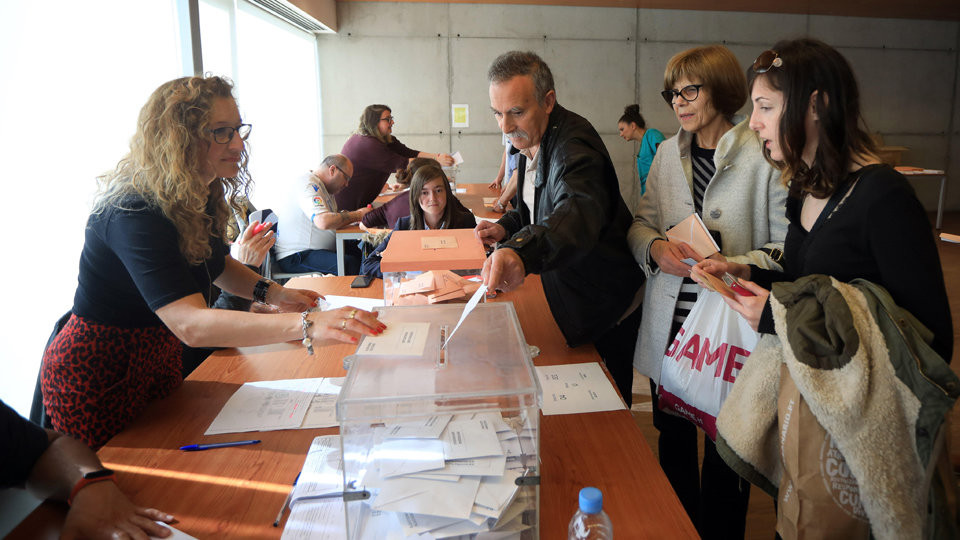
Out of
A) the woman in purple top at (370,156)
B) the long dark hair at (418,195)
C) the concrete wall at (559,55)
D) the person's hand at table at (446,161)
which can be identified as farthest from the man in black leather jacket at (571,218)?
the concrete wall at (559,55)

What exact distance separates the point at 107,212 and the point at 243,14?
437 cm

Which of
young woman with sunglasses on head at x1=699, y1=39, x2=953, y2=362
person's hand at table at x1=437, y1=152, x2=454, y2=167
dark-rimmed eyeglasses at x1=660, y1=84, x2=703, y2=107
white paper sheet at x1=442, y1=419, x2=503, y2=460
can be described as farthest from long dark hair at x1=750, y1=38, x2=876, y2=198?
person's hand at table at x1=437, y1=152, x2=454, y2=167

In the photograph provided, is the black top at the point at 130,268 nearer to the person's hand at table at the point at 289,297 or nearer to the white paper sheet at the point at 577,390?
the person's hand at table at the point at 289,297

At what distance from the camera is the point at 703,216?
1.76m

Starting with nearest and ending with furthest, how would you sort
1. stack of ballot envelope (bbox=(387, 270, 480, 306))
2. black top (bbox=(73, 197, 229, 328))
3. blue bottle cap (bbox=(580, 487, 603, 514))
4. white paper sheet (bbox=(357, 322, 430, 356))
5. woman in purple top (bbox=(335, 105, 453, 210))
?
blue bottle cap (bbox=(580, 487, 603, 514)) → white paper sheet (bbox=(357, 322, 430, 356)) → black top (bbox=(73, 197, 229, 328)) → stack of ballot envelope (bbox=(387, 270, 480, 306)) → woman in purple top (bbox=(335, 105, 453, 210))

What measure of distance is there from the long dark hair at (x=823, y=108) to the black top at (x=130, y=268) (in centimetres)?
142

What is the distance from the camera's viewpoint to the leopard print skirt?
1.46 m

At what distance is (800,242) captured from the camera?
4.63ft

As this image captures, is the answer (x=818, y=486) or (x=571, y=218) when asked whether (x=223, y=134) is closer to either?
(x=571, y=218)

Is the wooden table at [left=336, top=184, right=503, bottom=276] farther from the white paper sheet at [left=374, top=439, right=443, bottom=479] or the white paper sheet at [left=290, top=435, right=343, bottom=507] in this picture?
the white paper sheet at [left=374, top=439, right=443, bottom=479]

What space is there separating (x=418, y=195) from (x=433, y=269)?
73.1 inches

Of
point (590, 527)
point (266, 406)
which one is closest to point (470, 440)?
point (590, 527)

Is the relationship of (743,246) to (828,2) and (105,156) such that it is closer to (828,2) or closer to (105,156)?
(105,156)

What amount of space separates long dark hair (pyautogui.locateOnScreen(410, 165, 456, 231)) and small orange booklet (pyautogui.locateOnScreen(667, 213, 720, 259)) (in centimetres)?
194
